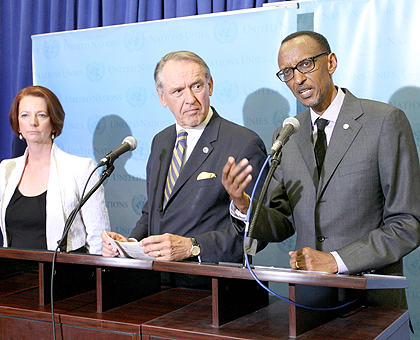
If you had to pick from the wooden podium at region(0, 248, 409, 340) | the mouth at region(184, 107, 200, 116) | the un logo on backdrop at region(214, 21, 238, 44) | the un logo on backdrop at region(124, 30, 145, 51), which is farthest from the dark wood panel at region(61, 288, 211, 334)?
the un logo on backdrop at region(124, 30, 145, 51)

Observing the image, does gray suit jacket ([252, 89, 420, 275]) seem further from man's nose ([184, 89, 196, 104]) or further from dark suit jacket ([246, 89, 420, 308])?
man's nose ([184, 89, 196, 104])

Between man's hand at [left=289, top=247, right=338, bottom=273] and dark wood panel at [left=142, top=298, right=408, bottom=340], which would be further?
man's hand at [left=289, top=247, right=338, bottom=273]

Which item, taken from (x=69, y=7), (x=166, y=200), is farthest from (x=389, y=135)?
(x=69, y=7)

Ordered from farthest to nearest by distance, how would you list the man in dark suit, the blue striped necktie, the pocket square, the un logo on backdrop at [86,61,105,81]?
the un logo on backdrop at [86,61,105,81] → the blue striped necktie → the pocket square → the man in dark suit

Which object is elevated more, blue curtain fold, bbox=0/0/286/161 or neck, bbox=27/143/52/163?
blue curtain fold, bbox=0/0/286/161

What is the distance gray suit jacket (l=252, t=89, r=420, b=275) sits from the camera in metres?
1.80

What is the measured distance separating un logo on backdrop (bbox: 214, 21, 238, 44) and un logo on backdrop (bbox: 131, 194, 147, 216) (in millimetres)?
1231

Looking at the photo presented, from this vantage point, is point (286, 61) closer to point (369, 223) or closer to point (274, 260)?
point (369, 223)

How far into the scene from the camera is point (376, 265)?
171 centimetres

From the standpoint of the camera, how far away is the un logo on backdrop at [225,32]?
3289 mm

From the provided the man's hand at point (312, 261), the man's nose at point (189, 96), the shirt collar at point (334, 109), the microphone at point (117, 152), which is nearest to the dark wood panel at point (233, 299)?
the man's hand at point (312, 261)

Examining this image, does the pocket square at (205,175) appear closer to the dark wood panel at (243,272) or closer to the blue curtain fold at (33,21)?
the dark wood panel at (243,272)

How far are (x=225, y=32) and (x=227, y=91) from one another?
39 cm

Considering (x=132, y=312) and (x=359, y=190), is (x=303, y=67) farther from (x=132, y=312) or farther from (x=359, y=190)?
(x=132, y=312)
